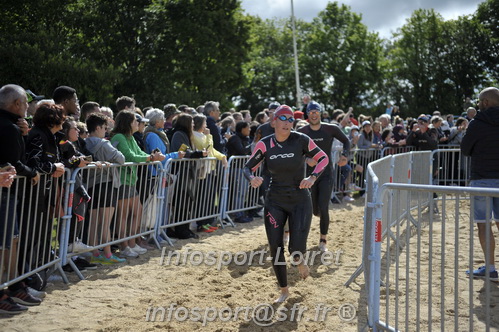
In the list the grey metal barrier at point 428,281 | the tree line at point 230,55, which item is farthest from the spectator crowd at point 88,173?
the tree line at point 230,55

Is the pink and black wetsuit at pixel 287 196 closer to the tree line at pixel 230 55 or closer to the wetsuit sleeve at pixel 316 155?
the wetsuit sleeve at pixel 316 155

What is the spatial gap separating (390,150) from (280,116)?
10280 millimetres

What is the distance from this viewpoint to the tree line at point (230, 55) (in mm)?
22891

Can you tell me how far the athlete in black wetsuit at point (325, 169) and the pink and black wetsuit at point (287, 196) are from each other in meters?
2.13

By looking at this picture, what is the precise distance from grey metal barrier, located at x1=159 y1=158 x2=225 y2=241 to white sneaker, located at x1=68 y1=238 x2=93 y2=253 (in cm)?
192

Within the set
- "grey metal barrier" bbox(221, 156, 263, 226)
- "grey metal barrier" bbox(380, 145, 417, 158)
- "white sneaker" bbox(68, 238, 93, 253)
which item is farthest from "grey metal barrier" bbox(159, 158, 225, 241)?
"grey metal barrier" bbox(380, 145, 417, 158)

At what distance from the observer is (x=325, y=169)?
27.1 feet

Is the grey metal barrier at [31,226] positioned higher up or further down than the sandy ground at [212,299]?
higher up

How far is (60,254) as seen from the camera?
6453 mm

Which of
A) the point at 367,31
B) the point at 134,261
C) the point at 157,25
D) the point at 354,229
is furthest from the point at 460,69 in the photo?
the point at 134,261

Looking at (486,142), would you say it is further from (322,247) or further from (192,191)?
(192,191)

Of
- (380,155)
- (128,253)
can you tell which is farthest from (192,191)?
(380,155)

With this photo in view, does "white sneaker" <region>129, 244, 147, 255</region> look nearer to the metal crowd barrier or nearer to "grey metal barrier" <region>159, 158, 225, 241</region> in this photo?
"grey metal barrier" <region>159, 158, 225, 241</region>

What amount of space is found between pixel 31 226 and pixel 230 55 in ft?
91.6
